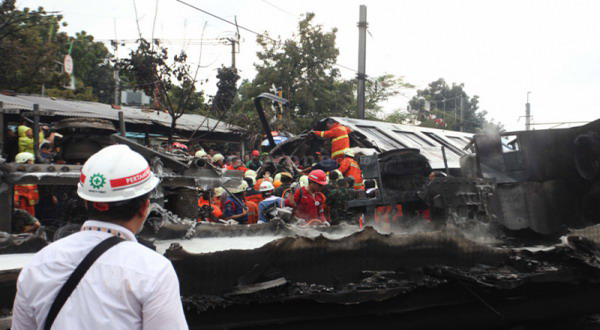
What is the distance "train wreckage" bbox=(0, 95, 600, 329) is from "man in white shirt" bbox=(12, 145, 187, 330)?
1.08 metres

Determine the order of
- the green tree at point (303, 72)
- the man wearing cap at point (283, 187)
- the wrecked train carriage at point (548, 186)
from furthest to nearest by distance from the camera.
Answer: the green tree at point (303, 72) → the man wearing cap at point (283, 187) → the wrecked train carriage at point (548, 186)

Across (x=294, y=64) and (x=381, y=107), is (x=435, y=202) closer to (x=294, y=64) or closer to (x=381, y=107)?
(x=294, y=64)

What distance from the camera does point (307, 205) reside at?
716 cm

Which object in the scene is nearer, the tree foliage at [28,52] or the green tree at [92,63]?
the tree foliage at [28,52]

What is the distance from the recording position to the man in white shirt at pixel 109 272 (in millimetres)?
1533

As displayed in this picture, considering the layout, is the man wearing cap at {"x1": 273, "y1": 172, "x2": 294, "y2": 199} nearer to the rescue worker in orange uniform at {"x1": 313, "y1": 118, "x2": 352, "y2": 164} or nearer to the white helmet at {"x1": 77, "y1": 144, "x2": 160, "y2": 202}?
the rescue worker in orange uniform at {"x1": 313, "y1": 118, "x2": 352, "y2": 164}

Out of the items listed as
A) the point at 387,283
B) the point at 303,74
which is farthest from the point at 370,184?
the point at 303,74

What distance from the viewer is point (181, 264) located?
2771 mm

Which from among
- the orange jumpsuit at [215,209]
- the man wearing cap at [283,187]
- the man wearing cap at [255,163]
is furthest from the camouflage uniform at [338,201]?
the man wearing cap at [255,163]

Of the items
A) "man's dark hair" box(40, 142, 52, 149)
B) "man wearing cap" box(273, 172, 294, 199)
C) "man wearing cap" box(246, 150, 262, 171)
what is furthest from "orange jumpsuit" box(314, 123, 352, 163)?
"man's dark hair" box(40, 142, 52, 149)

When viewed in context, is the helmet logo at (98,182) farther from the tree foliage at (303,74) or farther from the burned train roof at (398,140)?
the tree foliage at (303,74)

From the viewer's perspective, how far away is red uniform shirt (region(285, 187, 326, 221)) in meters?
7.11

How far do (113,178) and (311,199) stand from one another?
5583mm

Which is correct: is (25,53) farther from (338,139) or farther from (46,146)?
(338,139)
